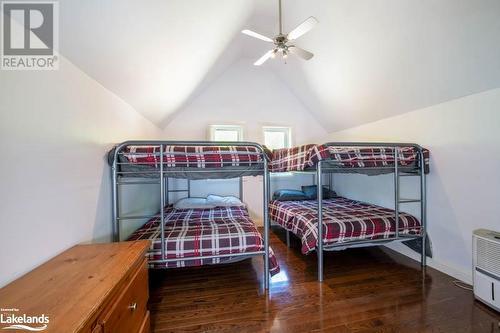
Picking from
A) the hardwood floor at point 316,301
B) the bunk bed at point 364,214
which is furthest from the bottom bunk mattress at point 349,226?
the hardwood floor at point 316,301

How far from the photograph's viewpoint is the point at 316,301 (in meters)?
1.78

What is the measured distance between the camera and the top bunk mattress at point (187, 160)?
1.79m

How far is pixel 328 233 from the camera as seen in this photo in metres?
2.13

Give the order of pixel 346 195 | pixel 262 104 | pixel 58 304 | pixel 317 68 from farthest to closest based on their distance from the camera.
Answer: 1. pixel 262 104
2. pixel 346 195
3. pixel 317 68
4. pixel 58 304

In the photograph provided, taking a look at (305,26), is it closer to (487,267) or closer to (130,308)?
(130,308)

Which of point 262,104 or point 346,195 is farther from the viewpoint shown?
point 262,104

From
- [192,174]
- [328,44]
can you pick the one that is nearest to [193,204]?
[192,174]

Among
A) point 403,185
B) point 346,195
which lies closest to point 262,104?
point 346,195

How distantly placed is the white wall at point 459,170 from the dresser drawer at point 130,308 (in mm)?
2929

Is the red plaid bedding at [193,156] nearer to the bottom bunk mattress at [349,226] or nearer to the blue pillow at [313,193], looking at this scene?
the bottom bunk mattress at [349,226]

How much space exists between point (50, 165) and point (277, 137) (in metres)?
3.66

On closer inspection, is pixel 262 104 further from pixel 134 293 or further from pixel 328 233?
pixel 134 293

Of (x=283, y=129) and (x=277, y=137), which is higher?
(x=283, y=129)

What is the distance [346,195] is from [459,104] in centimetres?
218
